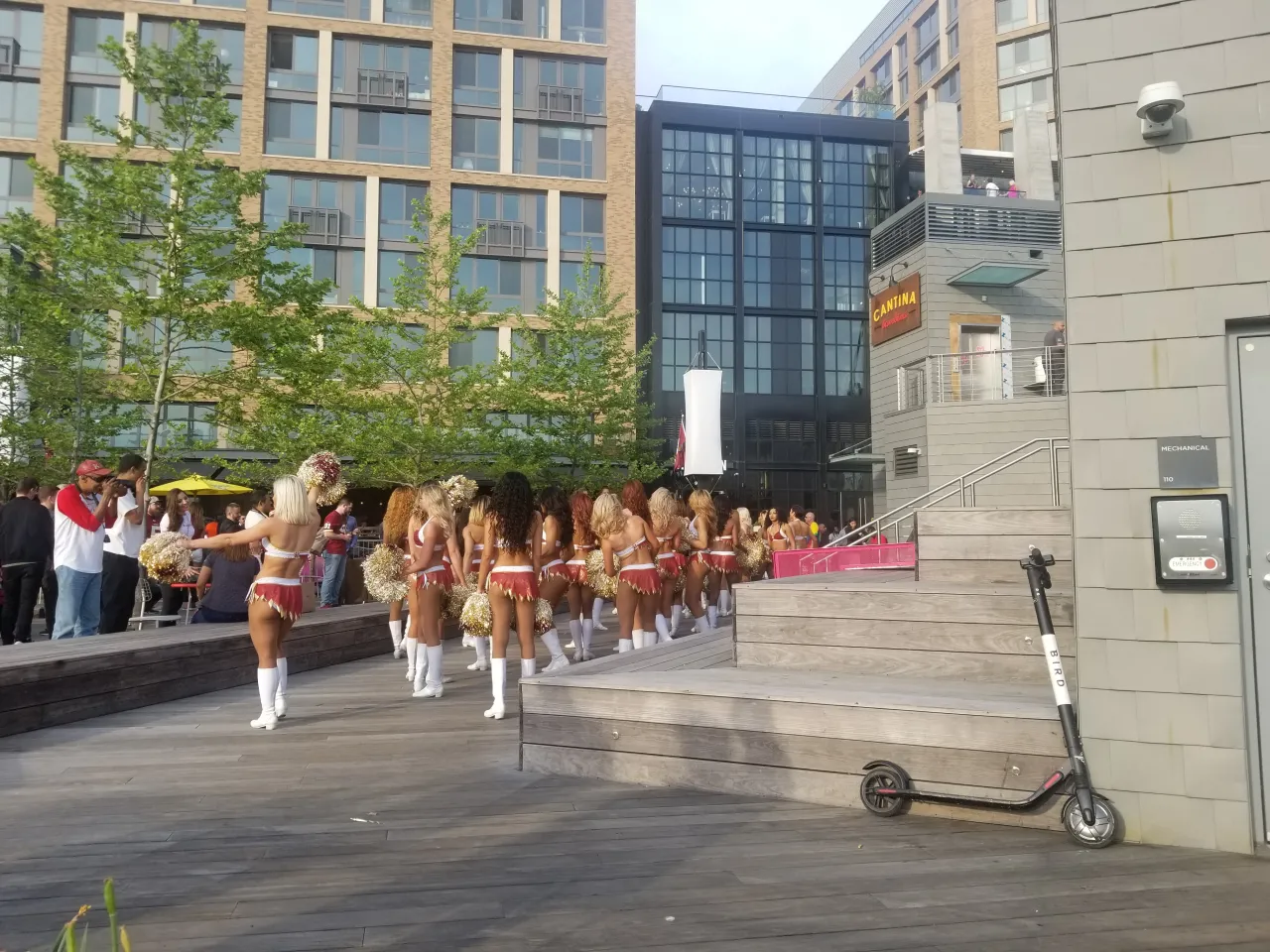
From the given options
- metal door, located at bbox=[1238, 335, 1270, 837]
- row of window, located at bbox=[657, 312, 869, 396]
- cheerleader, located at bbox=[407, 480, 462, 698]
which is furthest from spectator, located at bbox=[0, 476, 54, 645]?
row of window, located at bbox=[657, 312, 869, 396]

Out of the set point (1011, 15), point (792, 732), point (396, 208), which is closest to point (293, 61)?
point (396, 208)

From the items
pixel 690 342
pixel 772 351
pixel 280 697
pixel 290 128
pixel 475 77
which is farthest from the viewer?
pixel 772 351

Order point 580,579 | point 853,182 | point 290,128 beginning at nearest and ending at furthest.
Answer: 1. point 580,579
2. point 290,128
3. point 853,182

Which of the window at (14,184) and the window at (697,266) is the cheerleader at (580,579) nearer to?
the window at (697,266)

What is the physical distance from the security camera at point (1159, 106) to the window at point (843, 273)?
38.7m

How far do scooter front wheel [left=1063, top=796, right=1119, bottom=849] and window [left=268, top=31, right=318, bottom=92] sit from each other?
38.5 meters

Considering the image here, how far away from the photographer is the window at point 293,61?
36312mm

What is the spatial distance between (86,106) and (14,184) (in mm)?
3861

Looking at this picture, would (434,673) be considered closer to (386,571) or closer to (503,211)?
(386,571)

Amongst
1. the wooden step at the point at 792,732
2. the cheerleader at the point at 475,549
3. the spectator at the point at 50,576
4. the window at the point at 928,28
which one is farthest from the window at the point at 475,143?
the wooden step at the point at 792,732

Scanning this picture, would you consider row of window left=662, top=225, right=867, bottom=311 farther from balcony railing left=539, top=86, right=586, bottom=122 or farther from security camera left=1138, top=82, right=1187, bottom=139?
security camera left=1138, top=82, right=1187, bottom=139

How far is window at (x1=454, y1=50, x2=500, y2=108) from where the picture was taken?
1487 inches

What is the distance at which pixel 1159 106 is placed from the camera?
14.4ft

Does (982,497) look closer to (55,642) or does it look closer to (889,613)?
(889,613)
